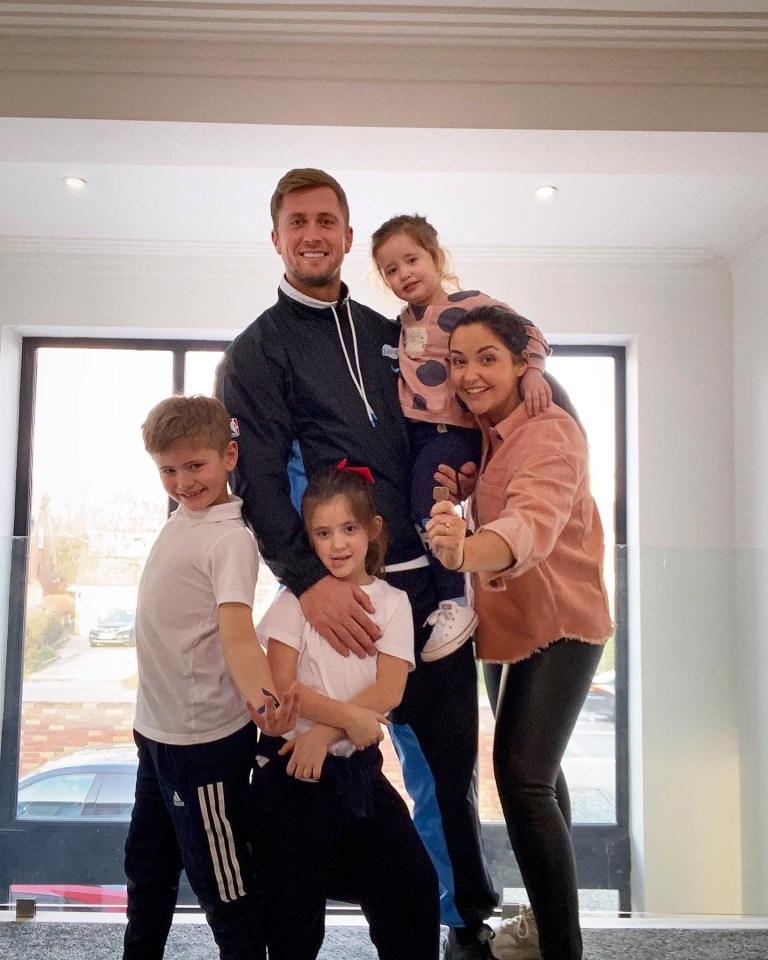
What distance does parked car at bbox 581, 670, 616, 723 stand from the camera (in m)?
2.03

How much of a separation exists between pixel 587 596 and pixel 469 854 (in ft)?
1.83

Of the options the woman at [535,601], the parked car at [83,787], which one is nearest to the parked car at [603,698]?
the woman at [535,601]

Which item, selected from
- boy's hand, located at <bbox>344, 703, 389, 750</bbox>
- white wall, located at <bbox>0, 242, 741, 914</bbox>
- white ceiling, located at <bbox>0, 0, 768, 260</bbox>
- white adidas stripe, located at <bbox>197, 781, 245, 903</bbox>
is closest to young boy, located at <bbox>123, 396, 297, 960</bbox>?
white adidas stripe, located at <bbox>197, 781, 245, 903</bbox>

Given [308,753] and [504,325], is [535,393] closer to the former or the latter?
[504,325]

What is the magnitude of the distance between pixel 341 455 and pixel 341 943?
123 centimetres

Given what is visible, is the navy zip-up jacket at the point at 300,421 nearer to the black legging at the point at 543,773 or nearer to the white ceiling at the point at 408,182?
the black legging at the point at 543,773

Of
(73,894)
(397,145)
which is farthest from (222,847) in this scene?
(397,145)

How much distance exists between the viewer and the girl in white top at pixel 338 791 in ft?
4.50

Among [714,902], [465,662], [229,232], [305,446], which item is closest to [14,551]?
[305,446]

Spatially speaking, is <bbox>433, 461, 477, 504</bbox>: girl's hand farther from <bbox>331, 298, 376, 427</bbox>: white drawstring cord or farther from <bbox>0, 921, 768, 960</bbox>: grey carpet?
<bbox>0, 921, 768, 960</bbox>: grey carpet

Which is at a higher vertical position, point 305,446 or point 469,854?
point 305,446

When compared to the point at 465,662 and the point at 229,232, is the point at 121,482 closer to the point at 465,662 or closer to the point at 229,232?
the point at 229,232

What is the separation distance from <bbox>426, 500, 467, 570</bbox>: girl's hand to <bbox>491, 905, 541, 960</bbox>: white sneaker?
2.66 ft

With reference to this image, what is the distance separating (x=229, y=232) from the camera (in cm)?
400
